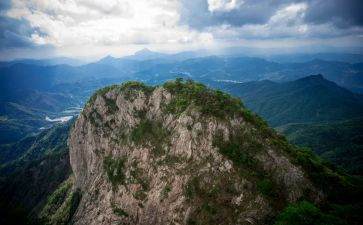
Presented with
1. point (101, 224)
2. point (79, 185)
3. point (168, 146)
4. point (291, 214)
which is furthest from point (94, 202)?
point (291, 214)

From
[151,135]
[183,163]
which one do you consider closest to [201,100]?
[183,163]

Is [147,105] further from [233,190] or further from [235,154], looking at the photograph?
[233,190]

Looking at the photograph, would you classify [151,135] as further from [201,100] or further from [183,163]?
[201,100]

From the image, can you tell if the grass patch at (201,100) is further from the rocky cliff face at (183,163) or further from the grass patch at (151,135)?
the grass patch at (151,135)

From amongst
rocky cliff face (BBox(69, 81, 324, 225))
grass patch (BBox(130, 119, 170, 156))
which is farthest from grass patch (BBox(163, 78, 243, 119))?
grass patch (BBox(130, 119, 170, 156))

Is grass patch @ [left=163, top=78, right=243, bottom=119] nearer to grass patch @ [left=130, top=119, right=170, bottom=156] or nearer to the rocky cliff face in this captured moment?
the rocky cliff face

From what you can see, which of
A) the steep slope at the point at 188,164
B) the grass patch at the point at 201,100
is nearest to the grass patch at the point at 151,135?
the steep slope at the point at 188,164

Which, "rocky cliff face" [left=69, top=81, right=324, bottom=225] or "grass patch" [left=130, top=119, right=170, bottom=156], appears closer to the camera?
"rocky cliff face" [left=69, top=81, right=324, bottom=225]

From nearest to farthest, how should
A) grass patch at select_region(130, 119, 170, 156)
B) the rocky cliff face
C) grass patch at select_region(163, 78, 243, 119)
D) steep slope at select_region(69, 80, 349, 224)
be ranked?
steep slope at select_region(69, 80, 349, 224) → the rocky cliff face → grass patch at select_region(163, 78, 243, 119) → grass patch at select_region(130, 119, 170, 156)
